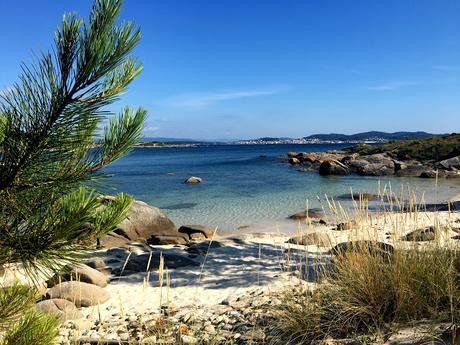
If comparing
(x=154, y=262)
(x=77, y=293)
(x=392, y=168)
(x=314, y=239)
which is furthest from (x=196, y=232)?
(x=392, y=168)

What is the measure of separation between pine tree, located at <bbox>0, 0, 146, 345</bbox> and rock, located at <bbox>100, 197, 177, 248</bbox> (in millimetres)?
11181

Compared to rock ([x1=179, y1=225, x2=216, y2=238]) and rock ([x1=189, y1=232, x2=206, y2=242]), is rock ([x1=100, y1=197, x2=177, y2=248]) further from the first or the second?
rock ([x1=189, y1=232, x2=206, y2=242])

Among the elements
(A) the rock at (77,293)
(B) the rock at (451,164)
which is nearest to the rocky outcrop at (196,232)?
(A) the rock at (77,293)

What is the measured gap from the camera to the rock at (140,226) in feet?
44.2

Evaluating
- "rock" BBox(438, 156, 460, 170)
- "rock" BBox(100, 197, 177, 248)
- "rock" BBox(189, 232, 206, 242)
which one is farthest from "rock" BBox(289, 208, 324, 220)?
"rock" BBox(438, 156, 460, 170)

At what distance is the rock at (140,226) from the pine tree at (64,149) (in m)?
11.2

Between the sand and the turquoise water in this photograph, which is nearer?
the sand

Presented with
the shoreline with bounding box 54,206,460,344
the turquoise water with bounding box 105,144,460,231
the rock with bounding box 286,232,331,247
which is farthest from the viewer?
the turquoise water with bounding box 105,144,460,231

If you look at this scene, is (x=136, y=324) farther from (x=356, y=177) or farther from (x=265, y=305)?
(x=356, y=177)

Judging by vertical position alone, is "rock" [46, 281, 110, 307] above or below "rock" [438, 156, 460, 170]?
below

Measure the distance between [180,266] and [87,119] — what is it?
771 cm

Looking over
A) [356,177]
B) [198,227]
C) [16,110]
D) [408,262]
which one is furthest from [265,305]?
[356,177]

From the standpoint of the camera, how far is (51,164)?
2.30 metres

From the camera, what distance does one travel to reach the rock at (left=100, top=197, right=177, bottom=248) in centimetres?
1346
